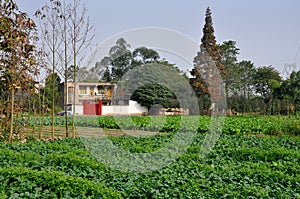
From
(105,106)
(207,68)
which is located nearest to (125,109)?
(105,106)

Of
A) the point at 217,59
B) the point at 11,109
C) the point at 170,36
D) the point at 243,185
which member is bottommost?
the point at 243,185

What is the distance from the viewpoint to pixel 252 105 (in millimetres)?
27922

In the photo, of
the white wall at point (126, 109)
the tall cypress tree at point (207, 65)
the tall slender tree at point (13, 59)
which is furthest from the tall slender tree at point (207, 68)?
the tall slender tree at point (13, 59)

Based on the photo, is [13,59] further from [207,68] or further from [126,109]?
[207,68]

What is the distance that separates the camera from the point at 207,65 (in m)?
29.4

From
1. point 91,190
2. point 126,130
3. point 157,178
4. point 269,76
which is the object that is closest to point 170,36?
point 157,178

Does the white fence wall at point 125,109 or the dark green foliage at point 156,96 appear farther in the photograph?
the dark green foliage at point 156,96

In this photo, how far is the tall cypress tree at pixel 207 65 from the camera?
95.5ft

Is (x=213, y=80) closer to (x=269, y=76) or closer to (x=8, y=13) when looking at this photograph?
(x=269, y=76)

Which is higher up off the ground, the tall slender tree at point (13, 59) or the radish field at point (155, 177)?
the tall slender tree at point (13, 59)

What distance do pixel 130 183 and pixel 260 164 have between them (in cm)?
295

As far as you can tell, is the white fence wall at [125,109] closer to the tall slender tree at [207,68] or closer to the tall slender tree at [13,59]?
the tall slender tree at [207,68]

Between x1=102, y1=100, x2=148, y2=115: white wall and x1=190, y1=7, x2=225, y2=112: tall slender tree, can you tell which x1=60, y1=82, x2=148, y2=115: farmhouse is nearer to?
x1=102, y1=100, x2=148, y2=115: white wall

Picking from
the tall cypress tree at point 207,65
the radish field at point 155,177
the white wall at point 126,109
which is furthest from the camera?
the tall cypress tree at point 207,65
